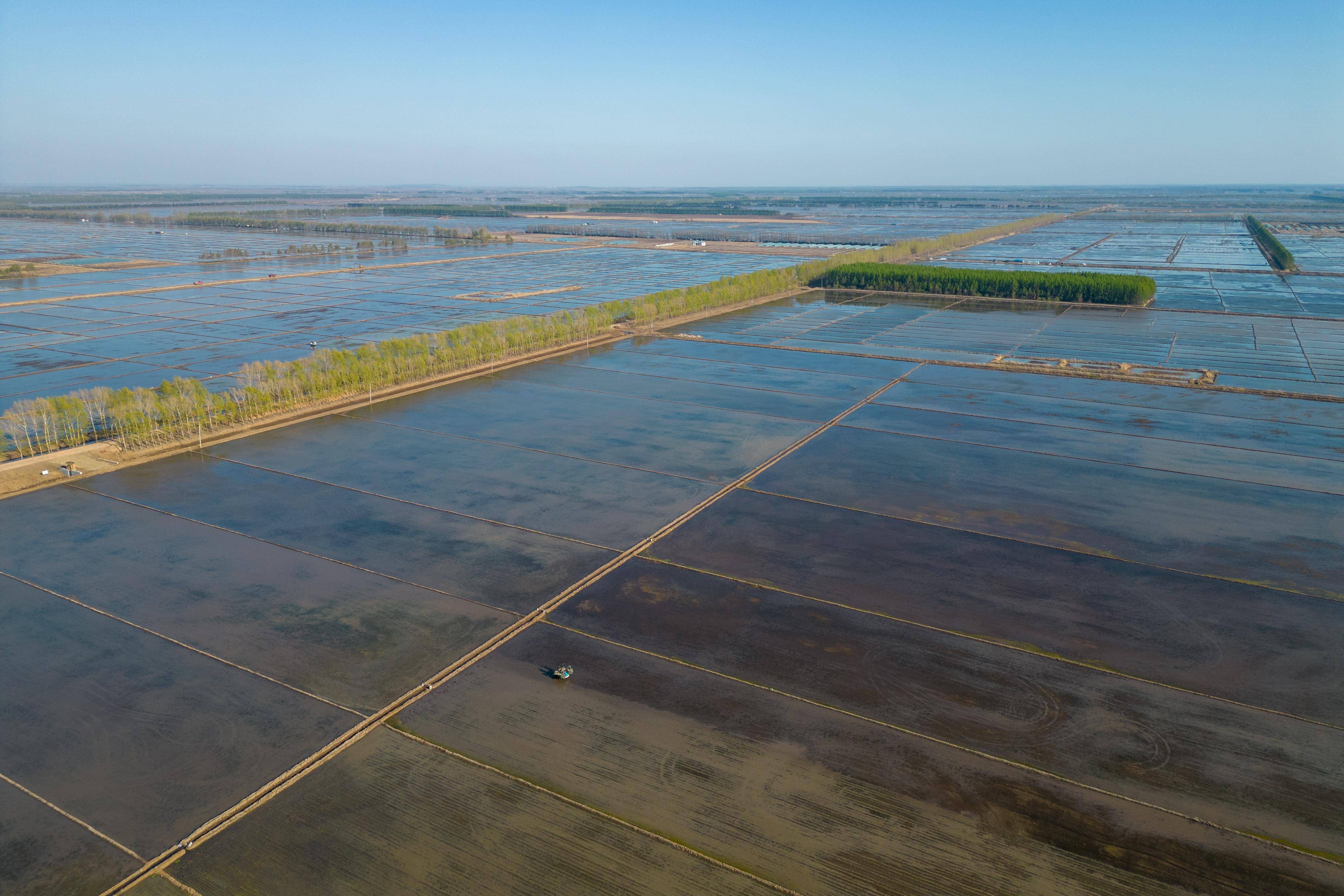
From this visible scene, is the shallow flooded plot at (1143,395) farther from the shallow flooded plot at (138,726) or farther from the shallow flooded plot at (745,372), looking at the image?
the shallow flooded plot at (138,726)

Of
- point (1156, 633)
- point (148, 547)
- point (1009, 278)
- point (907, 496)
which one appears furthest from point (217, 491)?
point (1009, 278)

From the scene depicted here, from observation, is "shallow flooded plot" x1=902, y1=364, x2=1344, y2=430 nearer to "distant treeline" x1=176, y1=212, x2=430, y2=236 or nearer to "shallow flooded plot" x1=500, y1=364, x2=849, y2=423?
"shallow flooded plot" x1=500, y1=364, x2=849, y2=423

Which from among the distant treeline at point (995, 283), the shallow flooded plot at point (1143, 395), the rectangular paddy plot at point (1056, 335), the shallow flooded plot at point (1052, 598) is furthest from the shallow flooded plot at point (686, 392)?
the distant treeline at point (995, 283)

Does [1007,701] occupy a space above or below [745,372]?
below

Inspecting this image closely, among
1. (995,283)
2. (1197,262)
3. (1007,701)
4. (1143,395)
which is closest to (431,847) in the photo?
(1007,701)

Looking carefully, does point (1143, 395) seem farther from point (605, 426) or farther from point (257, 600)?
point (257, 600)
